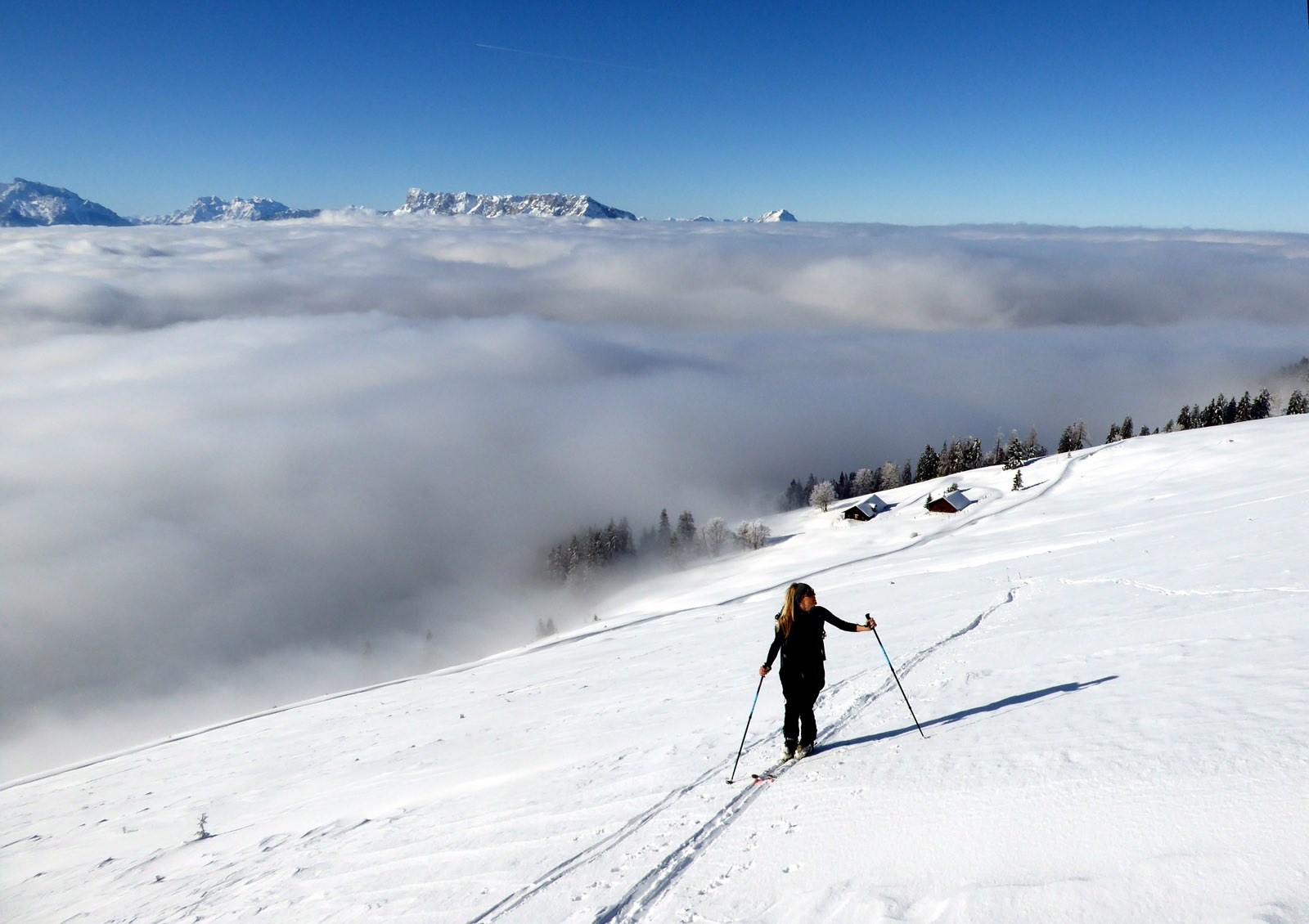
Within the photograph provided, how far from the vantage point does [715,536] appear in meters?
92.6

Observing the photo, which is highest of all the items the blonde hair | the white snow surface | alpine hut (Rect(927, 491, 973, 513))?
the blonde hair

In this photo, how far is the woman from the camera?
7469 mm

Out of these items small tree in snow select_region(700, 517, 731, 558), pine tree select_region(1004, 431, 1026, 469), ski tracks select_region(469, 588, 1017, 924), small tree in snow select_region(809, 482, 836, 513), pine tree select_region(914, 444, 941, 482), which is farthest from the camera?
pine tree select_region(914, 444, 941, 482)

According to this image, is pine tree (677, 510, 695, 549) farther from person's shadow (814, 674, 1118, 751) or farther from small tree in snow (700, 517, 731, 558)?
person's shadow (814, 674, 1118, 751)

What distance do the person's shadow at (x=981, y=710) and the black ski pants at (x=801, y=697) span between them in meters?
0.40

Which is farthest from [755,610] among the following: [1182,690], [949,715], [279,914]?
[279,914]

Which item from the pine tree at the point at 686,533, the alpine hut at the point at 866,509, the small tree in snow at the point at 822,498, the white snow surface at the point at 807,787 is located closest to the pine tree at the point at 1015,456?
the alpine hut at the point at 866,509

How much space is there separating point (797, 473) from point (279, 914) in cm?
20011

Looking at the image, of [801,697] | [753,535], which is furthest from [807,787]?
[753,535]

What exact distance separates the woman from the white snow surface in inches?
16.4

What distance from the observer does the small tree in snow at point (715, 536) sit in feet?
297

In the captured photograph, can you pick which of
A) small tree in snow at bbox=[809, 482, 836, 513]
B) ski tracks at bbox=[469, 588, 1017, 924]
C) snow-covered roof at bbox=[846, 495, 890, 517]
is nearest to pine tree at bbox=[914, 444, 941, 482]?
small tree in snow at bbox=[809, 482, 836, 513]

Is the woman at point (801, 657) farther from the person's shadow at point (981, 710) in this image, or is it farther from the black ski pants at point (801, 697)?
the person's shadow at point (981, 710)

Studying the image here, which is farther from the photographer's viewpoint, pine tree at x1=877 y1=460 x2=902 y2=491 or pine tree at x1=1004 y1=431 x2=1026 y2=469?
pine tree at x1=877 y1=460 x2=902 y2=491
